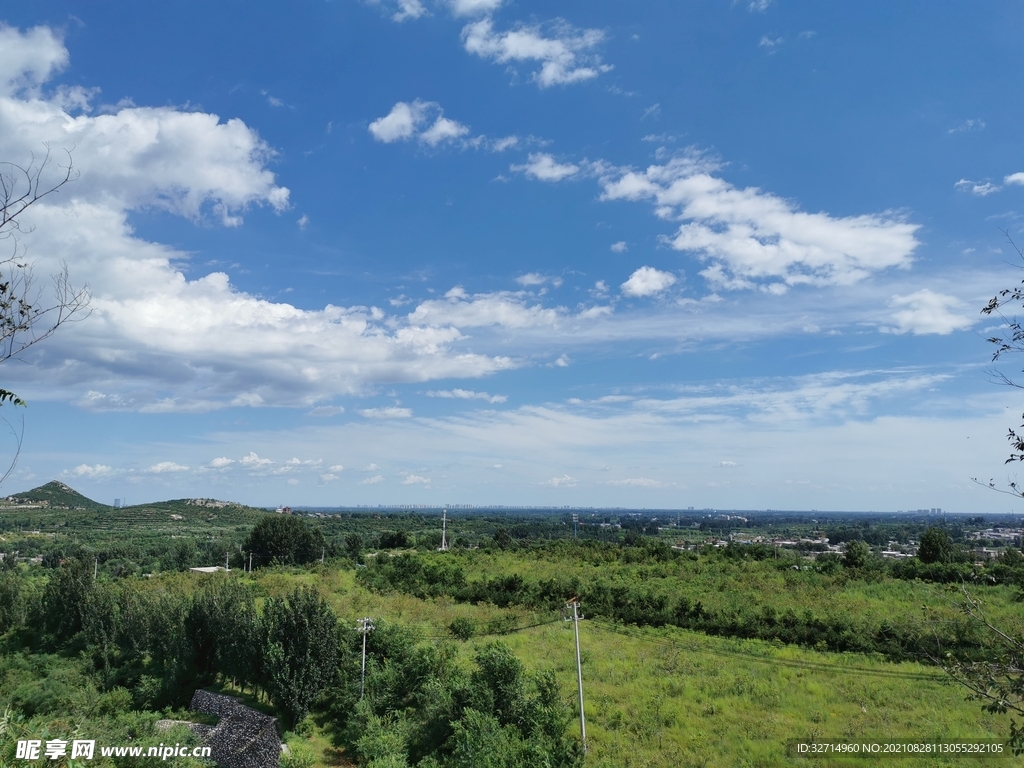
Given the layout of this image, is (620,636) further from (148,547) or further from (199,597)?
(148,547)

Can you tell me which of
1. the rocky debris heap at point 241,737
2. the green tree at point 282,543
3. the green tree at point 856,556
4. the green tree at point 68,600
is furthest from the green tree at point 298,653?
the green tree at point 282,543

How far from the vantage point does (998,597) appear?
28500 mm

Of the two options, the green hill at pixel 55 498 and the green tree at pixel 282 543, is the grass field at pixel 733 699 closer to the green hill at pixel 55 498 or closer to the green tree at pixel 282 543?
the green tree at pixel 282 543

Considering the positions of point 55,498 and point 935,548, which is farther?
point 55,498

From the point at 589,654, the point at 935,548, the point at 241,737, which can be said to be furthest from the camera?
the point at 935,548

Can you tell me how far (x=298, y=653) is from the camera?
1977cm

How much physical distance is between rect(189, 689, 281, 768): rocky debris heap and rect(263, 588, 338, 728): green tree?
878 mm

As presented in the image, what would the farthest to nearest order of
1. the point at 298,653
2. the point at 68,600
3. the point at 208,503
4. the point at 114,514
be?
1. the point at 208,503
2. the point at 114,514
3. the point at 68,600
4. the point at 298,653

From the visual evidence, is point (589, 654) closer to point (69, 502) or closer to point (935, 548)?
point (935, 548)

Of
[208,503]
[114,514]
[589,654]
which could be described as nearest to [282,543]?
[589,654]

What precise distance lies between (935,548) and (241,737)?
40.4m

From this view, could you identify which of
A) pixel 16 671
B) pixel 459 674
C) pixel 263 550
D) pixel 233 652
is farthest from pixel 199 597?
pixel 263 550

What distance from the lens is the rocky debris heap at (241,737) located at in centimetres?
1509

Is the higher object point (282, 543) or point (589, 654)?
point (282, 543)
